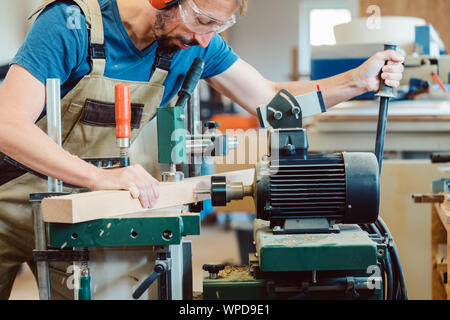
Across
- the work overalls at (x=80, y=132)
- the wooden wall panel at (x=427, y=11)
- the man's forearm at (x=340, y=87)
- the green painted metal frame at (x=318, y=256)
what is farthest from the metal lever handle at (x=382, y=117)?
the wooden wall panel at (x=427, y=11)

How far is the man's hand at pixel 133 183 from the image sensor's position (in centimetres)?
99

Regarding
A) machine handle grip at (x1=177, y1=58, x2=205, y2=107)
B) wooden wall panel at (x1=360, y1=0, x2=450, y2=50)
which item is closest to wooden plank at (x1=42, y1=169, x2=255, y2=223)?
machine handle grip at (x1=177, y1=58, x2=205, y2=107)

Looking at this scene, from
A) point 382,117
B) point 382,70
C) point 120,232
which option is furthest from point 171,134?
point 382,70

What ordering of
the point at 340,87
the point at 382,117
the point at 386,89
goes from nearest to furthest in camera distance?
1. the point at 382,117
2. the point at 386,89
3. the point at 340,87

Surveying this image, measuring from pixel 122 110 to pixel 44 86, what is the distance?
0.26 meters

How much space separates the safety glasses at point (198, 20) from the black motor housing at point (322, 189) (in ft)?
1.61

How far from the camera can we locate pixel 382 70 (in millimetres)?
1281

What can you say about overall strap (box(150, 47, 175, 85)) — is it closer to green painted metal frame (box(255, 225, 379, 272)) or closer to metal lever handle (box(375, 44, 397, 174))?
metal lever handle (box(375, 44, 397, 174))

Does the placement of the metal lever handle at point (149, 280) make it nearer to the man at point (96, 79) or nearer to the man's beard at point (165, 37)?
the man at point (96, 79)

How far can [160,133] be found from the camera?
1.01 metres

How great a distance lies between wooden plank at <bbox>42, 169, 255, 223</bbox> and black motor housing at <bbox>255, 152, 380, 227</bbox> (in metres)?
0.20

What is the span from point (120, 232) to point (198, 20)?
1.99 feet

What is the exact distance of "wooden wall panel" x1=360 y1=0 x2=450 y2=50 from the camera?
3.51m

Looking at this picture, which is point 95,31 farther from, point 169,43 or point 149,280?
point 149,280
